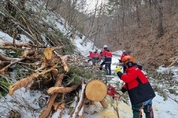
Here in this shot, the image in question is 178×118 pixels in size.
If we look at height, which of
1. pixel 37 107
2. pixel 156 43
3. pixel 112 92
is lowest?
pixel 37 107

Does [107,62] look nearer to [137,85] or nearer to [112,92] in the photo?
[112,92]

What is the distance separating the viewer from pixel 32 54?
4.27m

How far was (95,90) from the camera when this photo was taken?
3.86 m

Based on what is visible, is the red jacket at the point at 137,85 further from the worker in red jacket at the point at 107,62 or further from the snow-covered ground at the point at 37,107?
the worker in red jacket at the point at 107,62

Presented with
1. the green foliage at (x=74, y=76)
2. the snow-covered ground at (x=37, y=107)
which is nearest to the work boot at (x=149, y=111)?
the snow-covered ground at (x=37, y=107)

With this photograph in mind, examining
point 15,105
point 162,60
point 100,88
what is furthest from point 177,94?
point 162,60

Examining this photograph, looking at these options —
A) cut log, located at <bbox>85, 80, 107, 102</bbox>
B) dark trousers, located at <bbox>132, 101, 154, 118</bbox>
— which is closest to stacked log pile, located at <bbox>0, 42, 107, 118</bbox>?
cut log, located at <bbox>85, 80, 107, 102</bbox>

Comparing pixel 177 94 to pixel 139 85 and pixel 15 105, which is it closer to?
pixel 139 85

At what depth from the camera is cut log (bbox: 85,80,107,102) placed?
12.6 feet

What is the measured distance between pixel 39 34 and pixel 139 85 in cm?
393

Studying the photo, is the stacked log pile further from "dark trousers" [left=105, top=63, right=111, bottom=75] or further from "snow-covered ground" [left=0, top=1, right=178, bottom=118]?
"dark trousers" [left=105, top=63, right=111, bottom=75]

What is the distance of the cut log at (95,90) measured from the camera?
12.6 ft

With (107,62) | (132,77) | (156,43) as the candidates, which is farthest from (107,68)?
(156,43)

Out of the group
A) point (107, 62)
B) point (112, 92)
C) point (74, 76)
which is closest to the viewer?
point (74, 76)
